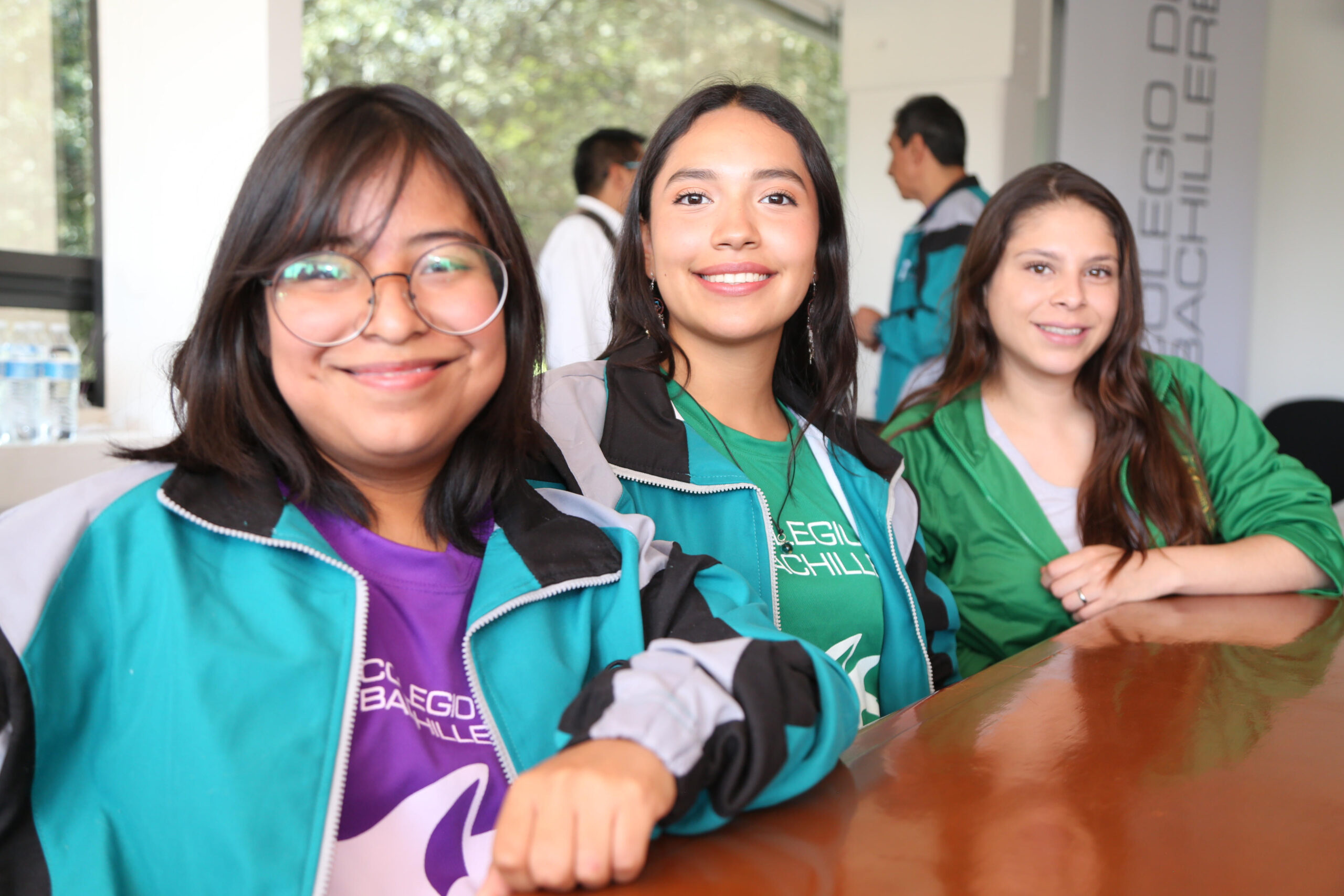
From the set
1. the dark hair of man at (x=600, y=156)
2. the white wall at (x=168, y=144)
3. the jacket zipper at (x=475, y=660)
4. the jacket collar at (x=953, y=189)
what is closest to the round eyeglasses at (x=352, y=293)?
the jacket zipper at (x=475, y=660)

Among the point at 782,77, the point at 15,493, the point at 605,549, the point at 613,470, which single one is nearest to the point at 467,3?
the point at 782,77

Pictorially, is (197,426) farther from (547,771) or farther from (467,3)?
(467,3)

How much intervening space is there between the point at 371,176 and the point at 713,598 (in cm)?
50

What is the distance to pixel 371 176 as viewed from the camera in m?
0.98

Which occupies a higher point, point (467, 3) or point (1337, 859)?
point (467, 3)

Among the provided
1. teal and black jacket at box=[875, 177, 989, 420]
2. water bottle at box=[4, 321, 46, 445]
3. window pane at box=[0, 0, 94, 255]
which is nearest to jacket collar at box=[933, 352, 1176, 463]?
teal and black jacket at box=[875, 177, 989, 420]

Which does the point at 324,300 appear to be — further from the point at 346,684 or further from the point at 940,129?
the point at 940,129

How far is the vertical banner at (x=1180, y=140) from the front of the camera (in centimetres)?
518

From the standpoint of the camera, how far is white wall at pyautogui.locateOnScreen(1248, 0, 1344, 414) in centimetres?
623

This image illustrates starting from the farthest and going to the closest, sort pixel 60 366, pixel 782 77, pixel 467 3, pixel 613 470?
pixel 782 77 → pixel 467 3 → pixel 60 366 → pixel 613 470

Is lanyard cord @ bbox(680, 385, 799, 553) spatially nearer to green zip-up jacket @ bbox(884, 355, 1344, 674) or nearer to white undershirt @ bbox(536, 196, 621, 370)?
green zip-up jacket @ bbox(884, 355, 1344, 674)

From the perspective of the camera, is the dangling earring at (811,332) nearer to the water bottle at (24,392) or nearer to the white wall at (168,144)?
the white wall at (168,144)

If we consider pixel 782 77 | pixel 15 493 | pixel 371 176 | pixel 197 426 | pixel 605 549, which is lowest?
pixel 15 493

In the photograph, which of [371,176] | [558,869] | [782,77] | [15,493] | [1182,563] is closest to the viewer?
[558,869]
